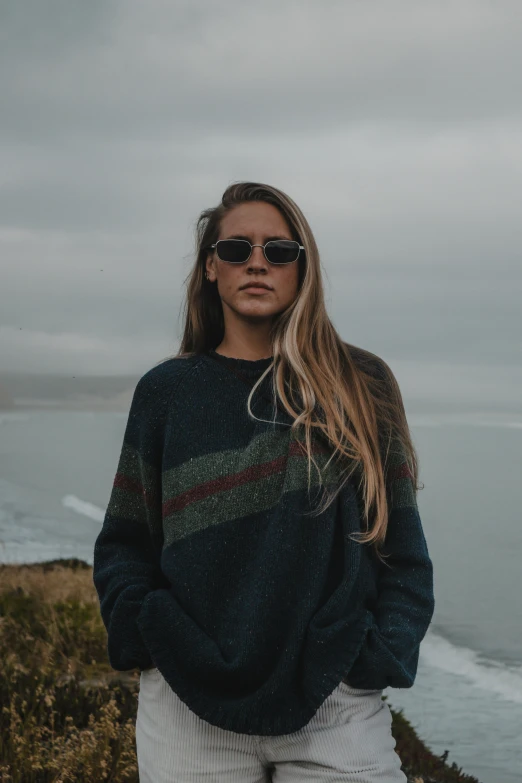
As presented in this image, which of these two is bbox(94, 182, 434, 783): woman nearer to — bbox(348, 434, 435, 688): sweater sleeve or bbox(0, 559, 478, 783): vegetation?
bbox(348, 434, 435, 688): sweater sleeve

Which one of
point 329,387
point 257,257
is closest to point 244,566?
point 329,387

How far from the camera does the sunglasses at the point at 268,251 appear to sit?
353cm

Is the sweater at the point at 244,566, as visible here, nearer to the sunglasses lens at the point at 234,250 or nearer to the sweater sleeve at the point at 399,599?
the sweater sleeve at the point at 399,599

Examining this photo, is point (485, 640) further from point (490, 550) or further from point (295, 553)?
point (295, 553)

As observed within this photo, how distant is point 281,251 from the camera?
3535mm

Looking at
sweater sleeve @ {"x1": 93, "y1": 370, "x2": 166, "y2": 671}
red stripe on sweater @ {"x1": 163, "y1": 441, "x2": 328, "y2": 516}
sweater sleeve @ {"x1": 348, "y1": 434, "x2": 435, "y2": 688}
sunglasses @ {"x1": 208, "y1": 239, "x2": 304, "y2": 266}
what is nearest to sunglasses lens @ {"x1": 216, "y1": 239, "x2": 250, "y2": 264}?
sunglasses @ {"x1": 208, "y1": 239, "x2": 304, "y2": 266}

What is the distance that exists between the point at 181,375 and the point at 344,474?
736 mm

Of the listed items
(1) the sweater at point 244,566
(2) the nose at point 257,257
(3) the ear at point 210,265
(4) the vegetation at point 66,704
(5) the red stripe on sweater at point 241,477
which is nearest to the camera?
(1) the sweater at point 244,566

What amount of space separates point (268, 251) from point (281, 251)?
0.05 m

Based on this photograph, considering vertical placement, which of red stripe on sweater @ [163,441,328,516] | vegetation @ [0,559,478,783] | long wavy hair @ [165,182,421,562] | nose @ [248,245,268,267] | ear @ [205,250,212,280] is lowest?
vegetation @ [0,559,478,783]

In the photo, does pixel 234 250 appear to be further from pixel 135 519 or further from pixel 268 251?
pixel 135 519

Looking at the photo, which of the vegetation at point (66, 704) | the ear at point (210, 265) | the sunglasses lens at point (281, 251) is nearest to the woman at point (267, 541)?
the sunglasses lens at point (281, 251)

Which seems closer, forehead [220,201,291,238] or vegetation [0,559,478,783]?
forehead [220,201,291,238]

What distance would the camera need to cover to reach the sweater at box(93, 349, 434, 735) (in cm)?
306
